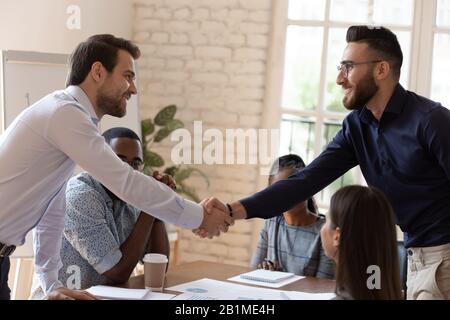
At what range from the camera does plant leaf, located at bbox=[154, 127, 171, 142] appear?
476cm

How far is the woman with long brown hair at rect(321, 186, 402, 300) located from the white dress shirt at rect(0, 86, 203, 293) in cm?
83

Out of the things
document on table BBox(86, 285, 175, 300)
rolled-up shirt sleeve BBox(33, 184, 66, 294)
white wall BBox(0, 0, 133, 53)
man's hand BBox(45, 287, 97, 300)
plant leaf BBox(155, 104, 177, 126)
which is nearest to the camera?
man's hand BBox(45, 287, 97, 300)

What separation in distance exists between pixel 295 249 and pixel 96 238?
1.08 m

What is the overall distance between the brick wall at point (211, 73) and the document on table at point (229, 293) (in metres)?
2.48

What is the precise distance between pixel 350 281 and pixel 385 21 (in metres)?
3.20

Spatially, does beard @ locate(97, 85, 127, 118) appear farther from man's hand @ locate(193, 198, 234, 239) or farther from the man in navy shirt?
the man in navy shirt

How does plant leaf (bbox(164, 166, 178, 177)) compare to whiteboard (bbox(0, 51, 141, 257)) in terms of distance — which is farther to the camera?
plant leaf (bbox(164, 166, 178, 177))

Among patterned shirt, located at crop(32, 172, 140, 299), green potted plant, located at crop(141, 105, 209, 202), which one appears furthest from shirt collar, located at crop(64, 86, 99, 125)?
green potted plant, located at crop(141, 105, 209, 202)

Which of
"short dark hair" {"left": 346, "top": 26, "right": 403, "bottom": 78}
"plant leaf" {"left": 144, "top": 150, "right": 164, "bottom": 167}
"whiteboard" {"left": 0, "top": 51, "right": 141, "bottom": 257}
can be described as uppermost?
"short dark hair" {"left": 346, "top": 26, "right": 403, "bottom": 78}

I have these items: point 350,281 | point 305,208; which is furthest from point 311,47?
point 350,281
